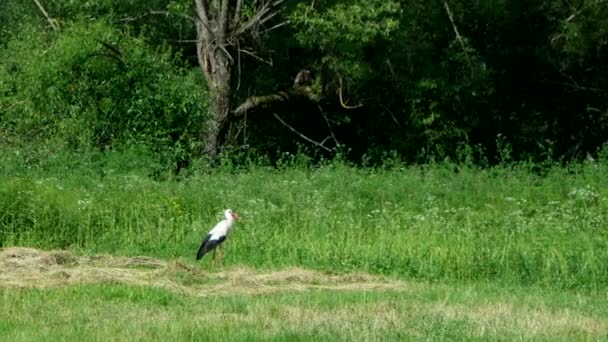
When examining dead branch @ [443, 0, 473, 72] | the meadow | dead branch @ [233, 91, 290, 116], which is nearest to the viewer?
the meadow

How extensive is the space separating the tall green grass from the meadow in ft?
0.12

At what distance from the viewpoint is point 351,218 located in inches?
807

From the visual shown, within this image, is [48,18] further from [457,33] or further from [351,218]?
[351,218]

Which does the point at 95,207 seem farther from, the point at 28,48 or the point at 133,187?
the point at 28,48

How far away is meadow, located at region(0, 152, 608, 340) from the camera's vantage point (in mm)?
12539

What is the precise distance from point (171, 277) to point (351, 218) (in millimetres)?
5232

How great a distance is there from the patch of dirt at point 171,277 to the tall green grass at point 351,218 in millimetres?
1192

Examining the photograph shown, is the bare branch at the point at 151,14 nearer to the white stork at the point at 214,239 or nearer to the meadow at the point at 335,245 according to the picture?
the meadow at the point at 335,245

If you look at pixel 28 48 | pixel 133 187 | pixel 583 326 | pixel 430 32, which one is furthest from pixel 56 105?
pixel 583 326

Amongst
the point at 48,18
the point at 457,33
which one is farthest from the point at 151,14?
the point at 457,33

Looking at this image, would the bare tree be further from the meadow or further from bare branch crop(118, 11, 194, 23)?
the meadow

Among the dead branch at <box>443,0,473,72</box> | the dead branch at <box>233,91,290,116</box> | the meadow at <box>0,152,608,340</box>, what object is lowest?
the dead branch at <box>233,91,290,116</box>

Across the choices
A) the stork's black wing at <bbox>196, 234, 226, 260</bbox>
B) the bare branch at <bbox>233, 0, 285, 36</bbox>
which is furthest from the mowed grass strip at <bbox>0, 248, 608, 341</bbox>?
the bare branch at <bbox>233, 0, 285, 36</bbox>

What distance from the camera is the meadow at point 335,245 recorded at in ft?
41.1
